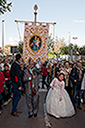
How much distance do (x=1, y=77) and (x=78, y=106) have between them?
3224 mm

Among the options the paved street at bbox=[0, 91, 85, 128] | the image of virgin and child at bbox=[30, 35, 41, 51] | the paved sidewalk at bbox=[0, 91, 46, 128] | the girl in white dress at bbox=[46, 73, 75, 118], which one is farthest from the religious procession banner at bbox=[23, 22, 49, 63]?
the girl in white dress at bbox=[46, 73, 75, 118]

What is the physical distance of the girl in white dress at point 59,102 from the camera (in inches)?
332

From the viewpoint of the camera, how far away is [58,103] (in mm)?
8500

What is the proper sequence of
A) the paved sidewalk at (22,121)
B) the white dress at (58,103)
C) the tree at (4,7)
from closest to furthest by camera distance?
the paved sidewalk at (22,121), the white dress at (58,103), the tree at (4,7)

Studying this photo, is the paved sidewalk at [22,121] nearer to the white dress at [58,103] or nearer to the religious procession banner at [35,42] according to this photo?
the white dress at [58,103]

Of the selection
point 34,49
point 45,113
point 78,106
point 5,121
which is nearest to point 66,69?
point 78,106

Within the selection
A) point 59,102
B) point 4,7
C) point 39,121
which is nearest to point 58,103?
point 59,102

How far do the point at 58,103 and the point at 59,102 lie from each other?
1.9 inches

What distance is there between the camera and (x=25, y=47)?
15.0 meters

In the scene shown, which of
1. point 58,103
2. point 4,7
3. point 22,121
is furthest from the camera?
point 4,7

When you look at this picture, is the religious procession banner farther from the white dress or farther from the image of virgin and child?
the white dress

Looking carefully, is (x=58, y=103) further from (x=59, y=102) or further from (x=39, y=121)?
(x=39, y=121)

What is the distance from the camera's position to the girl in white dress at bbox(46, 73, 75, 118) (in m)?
8.45

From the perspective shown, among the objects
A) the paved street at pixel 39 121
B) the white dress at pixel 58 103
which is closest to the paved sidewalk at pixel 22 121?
the paved street at pixel 39 121
